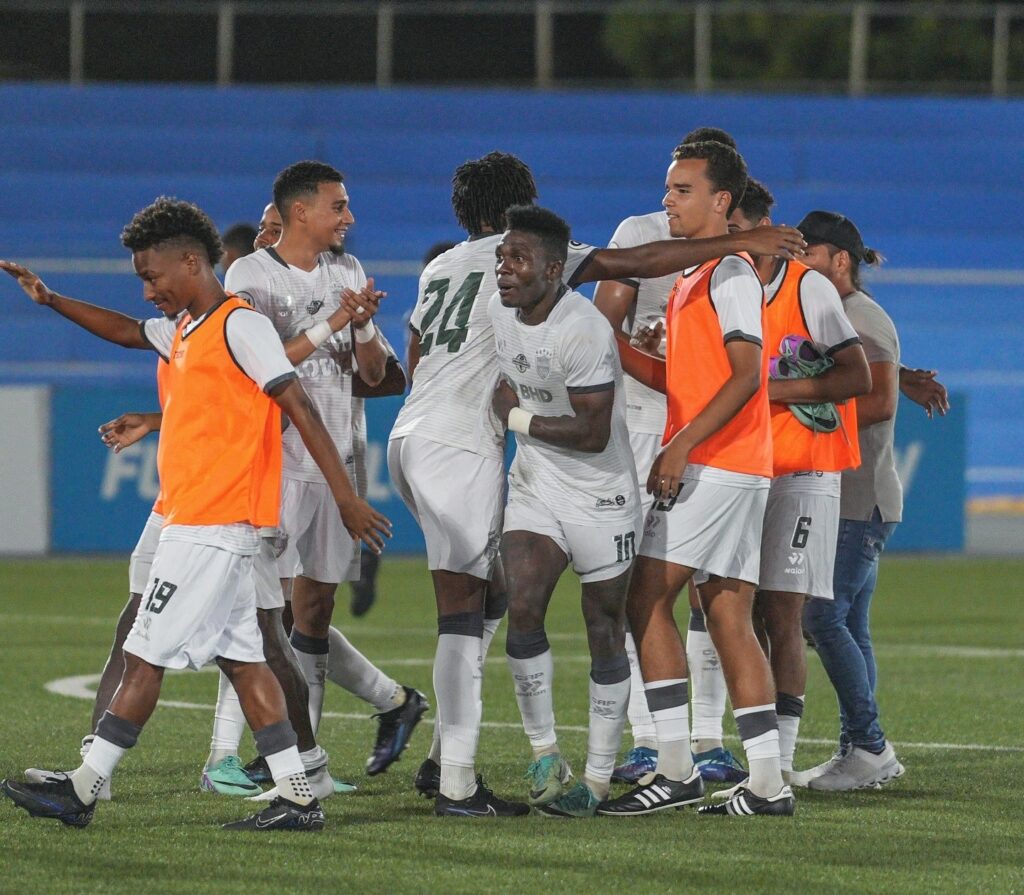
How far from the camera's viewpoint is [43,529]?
1567cm

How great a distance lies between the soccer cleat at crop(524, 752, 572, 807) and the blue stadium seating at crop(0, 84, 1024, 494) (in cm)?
1921

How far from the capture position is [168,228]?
545 cm

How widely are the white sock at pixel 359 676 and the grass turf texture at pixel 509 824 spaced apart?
0.89 ft

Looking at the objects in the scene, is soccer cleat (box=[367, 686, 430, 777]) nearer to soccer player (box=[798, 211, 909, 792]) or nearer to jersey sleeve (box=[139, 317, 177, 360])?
soccer player (box=[798, 211, 909, 792])

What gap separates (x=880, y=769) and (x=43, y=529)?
35.3ft

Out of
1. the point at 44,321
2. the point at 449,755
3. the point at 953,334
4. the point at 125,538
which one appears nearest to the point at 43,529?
the point at 125,538

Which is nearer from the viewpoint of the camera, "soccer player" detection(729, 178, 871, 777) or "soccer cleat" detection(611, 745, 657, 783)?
"soccer player" detection(729, 178, 871, 777)

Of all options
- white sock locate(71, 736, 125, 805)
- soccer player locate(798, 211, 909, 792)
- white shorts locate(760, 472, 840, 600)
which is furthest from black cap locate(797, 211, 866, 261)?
white sock locate(71, 736, 125, 805)

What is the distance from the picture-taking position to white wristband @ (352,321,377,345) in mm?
6246

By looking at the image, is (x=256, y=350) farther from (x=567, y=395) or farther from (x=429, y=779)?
(x=429, y=779)

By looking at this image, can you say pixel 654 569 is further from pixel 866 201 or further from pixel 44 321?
pixel 866 201

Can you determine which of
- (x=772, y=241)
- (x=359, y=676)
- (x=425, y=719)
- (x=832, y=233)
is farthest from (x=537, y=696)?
(x=425, y=719)

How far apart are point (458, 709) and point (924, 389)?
2511 millimetres

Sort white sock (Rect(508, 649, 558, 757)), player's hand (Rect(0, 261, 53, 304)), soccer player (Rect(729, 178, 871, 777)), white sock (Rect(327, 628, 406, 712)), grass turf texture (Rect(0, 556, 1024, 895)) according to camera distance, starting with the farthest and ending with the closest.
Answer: white sock (Rect(327, 628, 406, 712)), soccer player (Rect(729, 178, 871, 777)), player's hand (Rect(0, 261, 53, 304)), white sock (Rect(508, 649, 558, 757)), grass turf texture (Rect(0, 556, 1024, 895))
